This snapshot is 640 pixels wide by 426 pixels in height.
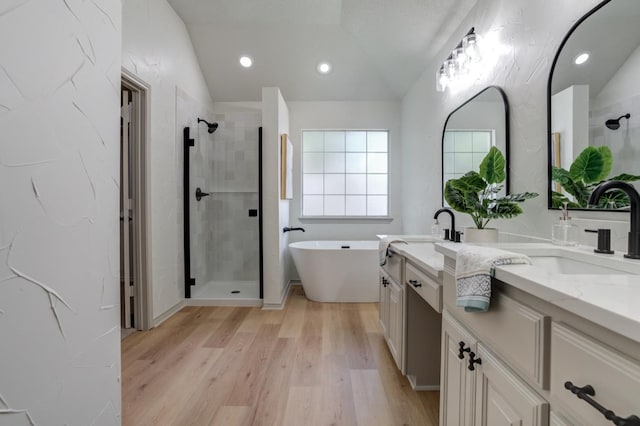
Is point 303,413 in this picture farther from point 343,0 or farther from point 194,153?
point 343,0

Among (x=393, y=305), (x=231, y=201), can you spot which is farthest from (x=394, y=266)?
(x=231, y=201)

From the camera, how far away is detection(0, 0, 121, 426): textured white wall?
2.15 feet

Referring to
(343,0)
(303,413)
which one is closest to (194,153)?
(343,0)

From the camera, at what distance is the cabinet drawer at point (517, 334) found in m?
0.68

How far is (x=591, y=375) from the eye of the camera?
→ 55 cm

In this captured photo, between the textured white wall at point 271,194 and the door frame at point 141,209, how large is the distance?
41.3 inches

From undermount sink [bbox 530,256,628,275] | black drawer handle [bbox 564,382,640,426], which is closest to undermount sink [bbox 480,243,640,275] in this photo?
undermount sink [bbox 530,256,628,275]

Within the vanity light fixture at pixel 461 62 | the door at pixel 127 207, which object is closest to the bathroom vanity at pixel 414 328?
the vanity light fixture at pixel 461 62

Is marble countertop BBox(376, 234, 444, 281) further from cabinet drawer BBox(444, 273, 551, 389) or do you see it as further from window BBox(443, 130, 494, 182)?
window BBox(443, 130, 494, 182)

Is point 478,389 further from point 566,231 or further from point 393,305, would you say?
point 393,305

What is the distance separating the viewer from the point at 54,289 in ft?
2.46

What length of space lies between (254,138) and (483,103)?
262 centimetres

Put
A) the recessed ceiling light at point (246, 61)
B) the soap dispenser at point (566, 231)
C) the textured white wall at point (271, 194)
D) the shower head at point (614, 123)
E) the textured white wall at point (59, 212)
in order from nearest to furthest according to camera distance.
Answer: the textured white wall at point (59, 212), the shower head at point (614, 123), the soap dispenser at point (566, 231), the textured white wall at point (271, 194), the recessed ceiling light at point (246, 61)

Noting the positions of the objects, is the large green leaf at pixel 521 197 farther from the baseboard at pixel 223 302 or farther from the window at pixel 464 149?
the baseboard at pixel 223 302
